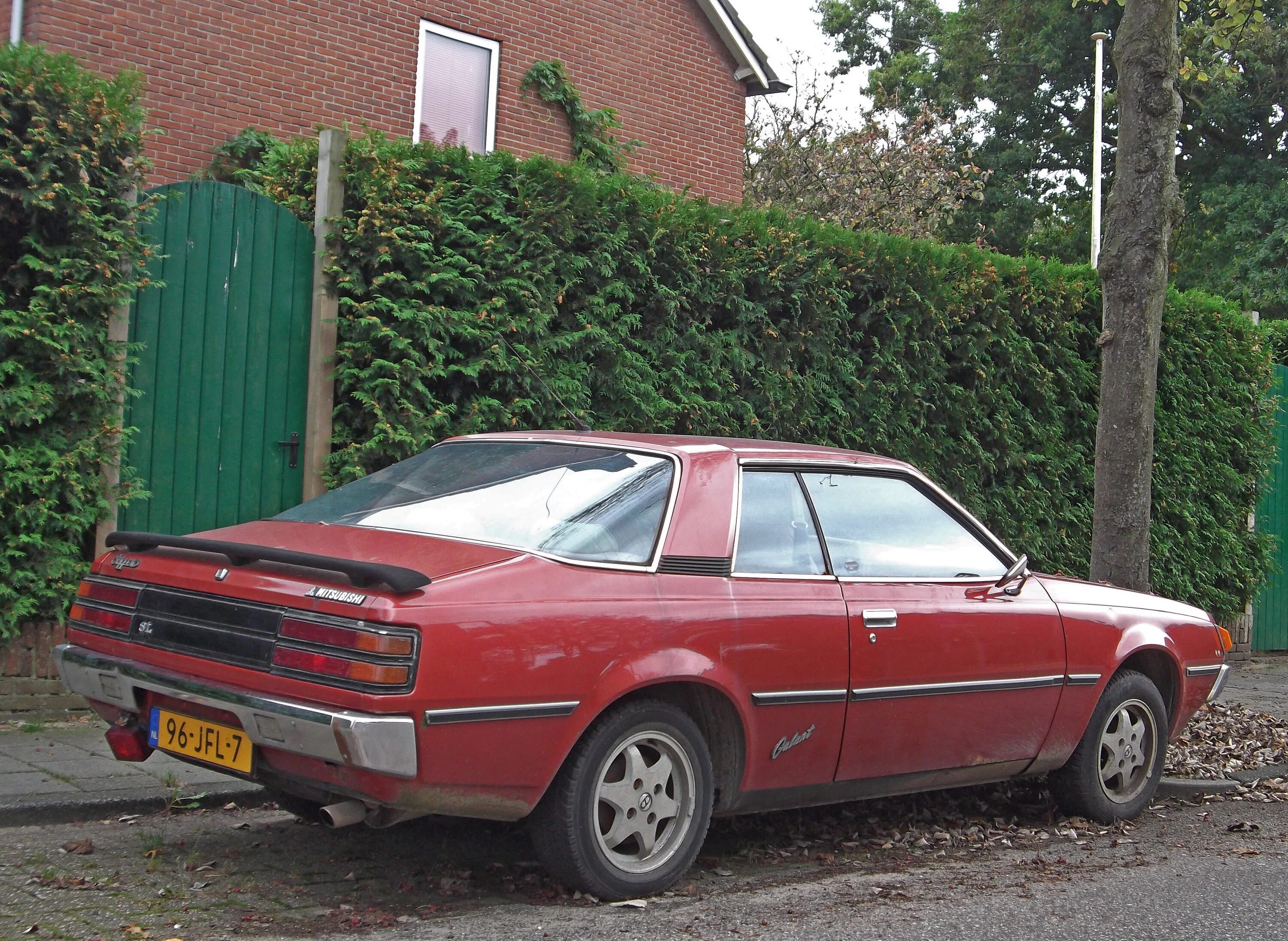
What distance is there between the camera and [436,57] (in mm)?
13180

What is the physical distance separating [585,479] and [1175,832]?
341cm

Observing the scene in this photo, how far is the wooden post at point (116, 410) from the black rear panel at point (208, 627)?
279cm

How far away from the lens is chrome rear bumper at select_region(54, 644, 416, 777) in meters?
3.66

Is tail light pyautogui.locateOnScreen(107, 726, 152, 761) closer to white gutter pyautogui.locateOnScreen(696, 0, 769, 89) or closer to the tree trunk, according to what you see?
the tree trunk

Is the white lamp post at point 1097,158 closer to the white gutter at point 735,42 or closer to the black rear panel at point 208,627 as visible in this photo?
the white gutter at point 735,42

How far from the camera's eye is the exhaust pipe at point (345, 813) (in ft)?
13.0

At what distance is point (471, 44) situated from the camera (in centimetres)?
1341

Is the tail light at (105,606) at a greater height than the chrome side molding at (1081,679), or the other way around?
the tail light at (105,606)

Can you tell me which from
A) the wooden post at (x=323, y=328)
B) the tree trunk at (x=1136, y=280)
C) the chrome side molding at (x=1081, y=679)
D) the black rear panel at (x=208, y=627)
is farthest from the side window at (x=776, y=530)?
the wooden post at (x=323, y=328)

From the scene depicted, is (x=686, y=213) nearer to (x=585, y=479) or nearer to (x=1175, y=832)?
(x=585, y=479)

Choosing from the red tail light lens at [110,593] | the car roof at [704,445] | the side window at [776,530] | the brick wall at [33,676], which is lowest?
the brick wall at [33,676]

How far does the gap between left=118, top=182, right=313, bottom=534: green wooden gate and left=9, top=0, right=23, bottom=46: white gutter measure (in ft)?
14.7

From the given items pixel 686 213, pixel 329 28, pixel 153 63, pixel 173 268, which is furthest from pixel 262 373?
pixel 329 28

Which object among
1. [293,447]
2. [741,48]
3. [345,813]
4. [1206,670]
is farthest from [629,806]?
[741,48]
